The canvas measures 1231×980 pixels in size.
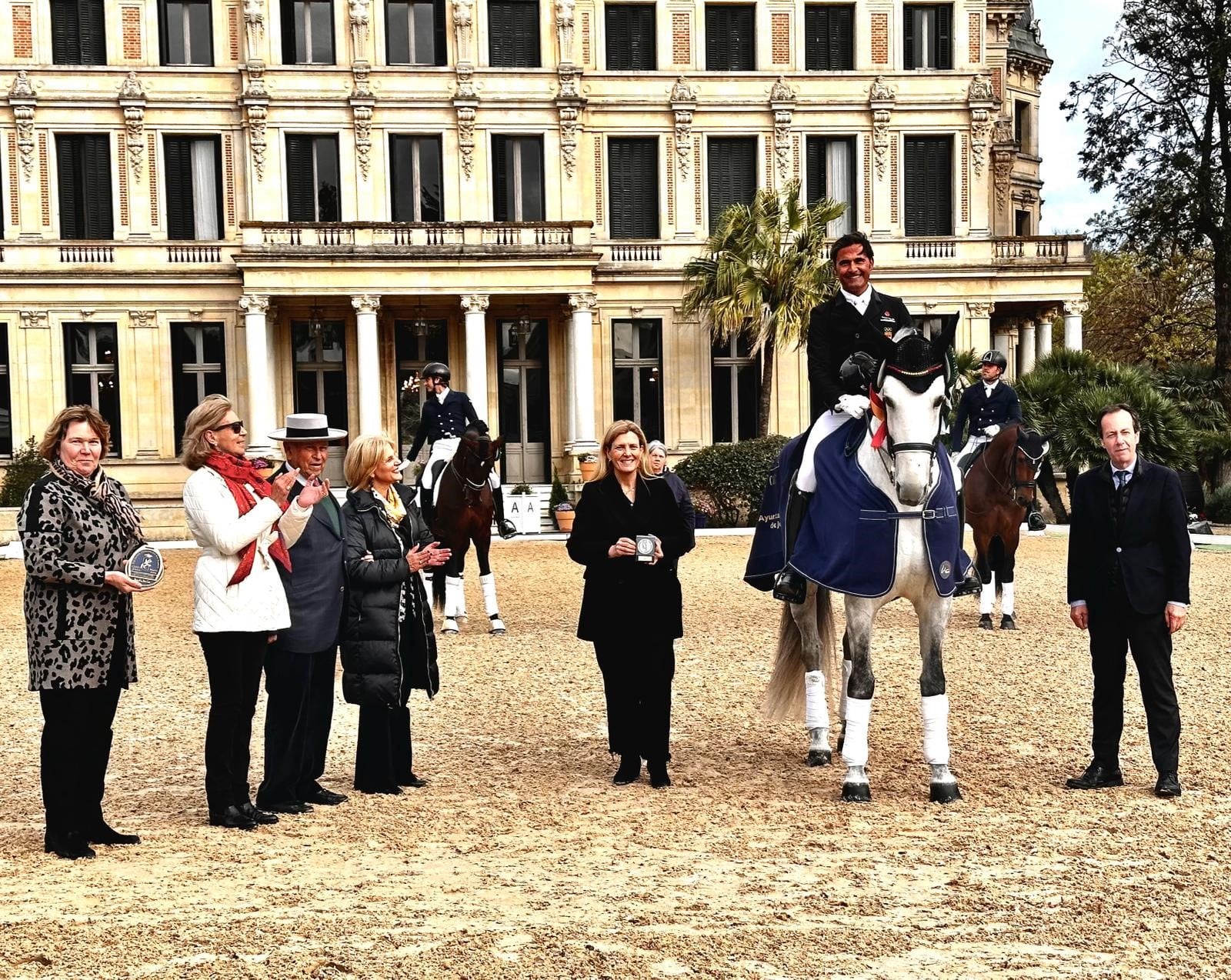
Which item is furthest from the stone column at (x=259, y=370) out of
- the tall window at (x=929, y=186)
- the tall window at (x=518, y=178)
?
the tall window at (x=929, y=186)

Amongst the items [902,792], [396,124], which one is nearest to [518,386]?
[396,124]

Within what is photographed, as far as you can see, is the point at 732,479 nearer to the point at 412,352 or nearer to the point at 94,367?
the point at 412,352

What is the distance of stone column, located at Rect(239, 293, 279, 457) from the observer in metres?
32.5

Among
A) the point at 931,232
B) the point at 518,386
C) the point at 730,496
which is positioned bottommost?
the point at 730,496

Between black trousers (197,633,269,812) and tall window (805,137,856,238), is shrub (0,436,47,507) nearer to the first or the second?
tall window (805,137,856,238)

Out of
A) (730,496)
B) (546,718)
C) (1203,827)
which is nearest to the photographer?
(1203,827)

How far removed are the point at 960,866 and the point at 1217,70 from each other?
100 feet

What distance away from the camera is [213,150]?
114 ft

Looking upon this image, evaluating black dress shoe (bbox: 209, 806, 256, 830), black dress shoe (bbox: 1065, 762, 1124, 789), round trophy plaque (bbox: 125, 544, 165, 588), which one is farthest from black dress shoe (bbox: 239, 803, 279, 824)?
black dress shoe (bbox: 1065, 762, 1124, 789)

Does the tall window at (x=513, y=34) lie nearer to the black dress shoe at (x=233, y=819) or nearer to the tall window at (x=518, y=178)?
the tall window at (x=518, y=178)

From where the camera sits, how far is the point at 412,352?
35188mm

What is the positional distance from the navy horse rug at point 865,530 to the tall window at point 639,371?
28387mm

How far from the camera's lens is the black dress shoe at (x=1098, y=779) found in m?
7.44

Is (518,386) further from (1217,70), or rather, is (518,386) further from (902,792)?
(902,792)
